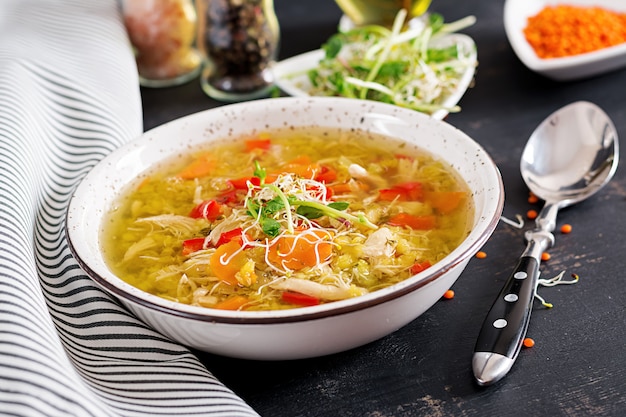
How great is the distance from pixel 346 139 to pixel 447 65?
3.20ft

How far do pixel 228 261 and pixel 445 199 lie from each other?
744 millimetres

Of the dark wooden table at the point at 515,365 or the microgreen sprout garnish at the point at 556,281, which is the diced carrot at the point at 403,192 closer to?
the dark wooden table at the point at 515,365

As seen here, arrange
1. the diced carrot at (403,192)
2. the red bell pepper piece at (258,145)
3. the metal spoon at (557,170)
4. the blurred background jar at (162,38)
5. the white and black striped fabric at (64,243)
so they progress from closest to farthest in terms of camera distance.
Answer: the white and black striped fabric at (64,243)
the metal spoon at (557,170)
the diced carrot at (403,192)
the red bell pepper piece at (258,145)
the blurred background jar at (162,38)

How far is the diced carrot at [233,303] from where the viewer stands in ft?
6.61

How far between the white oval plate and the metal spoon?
55 cm

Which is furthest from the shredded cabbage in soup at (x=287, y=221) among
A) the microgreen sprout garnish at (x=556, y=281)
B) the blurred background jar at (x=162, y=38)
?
the blurred background jar at (x=162, y=38)

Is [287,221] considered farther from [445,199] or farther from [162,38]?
[162,38]

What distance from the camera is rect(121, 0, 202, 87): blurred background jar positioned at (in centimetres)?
364

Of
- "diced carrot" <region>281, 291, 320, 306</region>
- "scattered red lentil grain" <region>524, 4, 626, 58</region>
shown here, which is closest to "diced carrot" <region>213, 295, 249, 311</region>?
"diced carrot" <region>281, 291, 320, 306</region>

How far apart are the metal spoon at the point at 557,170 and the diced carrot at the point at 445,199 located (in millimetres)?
267

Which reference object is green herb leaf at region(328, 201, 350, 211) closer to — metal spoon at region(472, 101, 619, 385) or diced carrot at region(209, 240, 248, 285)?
diced carrot at region(209, 240, 248, 285)

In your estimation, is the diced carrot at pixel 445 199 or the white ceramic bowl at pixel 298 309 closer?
the white ceramic bowl at pixel 298 309

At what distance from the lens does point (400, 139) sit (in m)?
2.71

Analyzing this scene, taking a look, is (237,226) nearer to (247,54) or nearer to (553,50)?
(247,54)
